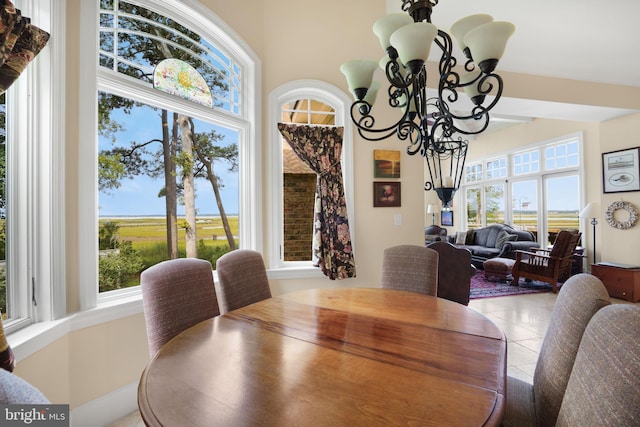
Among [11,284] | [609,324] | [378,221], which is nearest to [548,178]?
[378,221]

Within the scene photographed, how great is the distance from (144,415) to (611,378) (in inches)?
40.9

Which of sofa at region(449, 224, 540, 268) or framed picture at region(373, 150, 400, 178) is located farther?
sofa at region(449, 224, 540, 268)

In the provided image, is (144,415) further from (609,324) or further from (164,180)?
(164,180)

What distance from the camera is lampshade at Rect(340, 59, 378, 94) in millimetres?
1633

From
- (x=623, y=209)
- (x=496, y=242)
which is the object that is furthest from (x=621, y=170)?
(x=496, y=242)

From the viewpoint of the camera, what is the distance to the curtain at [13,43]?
45.2 inches

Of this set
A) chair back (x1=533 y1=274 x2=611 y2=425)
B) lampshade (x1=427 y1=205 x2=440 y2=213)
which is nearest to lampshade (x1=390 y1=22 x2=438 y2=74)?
chair back (x1=533 y1=274 x2=611 y2=425)

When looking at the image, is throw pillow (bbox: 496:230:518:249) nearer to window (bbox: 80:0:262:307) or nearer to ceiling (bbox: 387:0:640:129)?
ceiling (bbox: 387:0:640:129)

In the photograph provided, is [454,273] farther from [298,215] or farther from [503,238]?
[503,238]

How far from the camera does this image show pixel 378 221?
130 inches

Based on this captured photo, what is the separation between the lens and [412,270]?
2.24 metres

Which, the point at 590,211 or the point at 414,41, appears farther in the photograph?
the point at 590,211

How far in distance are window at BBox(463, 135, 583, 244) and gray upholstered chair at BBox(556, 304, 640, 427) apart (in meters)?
6.64

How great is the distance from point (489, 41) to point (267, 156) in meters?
2.12
